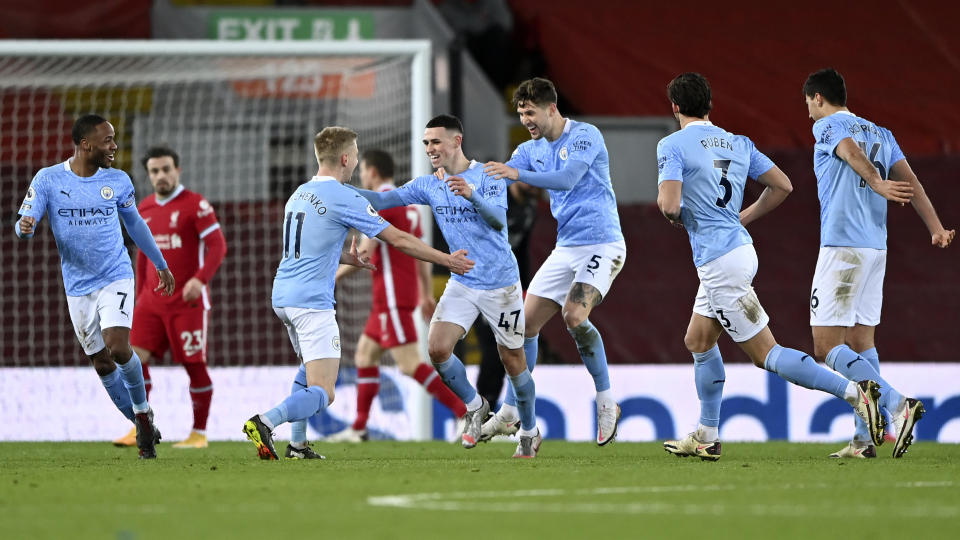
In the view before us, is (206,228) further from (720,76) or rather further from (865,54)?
Answer: (865,54)

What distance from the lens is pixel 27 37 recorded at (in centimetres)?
1470

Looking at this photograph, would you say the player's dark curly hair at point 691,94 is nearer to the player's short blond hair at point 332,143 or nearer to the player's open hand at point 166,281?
the player's short blond hair at point 332,143

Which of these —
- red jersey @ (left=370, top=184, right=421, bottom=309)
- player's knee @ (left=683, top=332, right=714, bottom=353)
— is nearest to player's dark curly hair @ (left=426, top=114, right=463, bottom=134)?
player's knee @ (left=683, top=332, right=714, bottom=353)

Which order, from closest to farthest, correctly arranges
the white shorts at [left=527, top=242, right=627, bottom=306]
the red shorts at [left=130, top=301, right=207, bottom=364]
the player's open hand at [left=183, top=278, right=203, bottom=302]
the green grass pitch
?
the green grass pitch < the white shorts at [left=527, top=242, right=627, bottom=306] < the player's open hand at [left=183, top=278, right=203, bottom=302] < the red shorts at [left=130, top=301, right=207, bottom=364]

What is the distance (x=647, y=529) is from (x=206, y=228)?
5.62 meters

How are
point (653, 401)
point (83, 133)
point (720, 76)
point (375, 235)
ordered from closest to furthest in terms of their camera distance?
point (375, 235)
point (83, 133)
point (653, 401)
point (720, 76)

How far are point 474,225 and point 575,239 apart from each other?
0.66m

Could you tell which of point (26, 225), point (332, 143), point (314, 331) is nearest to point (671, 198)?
point (332, 143)

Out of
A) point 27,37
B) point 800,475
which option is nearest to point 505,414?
point 800,475

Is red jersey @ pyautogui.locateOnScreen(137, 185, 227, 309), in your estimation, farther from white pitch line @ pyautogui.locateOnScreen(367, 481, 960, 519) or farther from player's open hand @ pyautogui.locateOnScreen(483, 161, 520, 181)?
white pitch line @ pyautogui.locateOnScreen(367, 481, 960, 519)

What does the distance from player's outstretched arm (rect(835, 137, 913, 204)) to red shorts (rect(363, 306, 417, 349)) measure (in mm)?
3763

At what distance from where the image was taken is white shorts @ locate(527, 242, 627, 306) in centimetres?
755

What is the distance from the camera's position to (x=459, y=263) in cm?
680

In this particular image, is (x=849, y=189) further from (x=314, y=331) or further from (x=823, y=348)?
(x=314, y=331)
